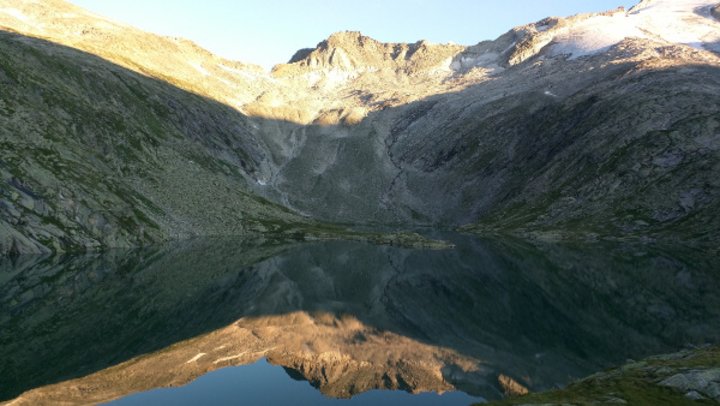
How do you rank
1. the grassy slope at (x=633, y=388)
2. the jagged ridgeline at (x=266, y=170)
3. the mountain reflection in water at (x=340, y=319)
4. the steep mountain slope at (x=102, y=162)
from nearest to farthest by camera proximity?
the grassy slope at (x=633, y=388), the mountain reflection in water at (x=340, y=319), the steep mountain slope at (x=102, y=162), the jagged ridgeline at (x=266, y=170)

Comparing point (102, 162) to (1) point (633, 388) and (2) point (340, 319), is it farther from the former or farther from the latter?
(1) point (633, 388)

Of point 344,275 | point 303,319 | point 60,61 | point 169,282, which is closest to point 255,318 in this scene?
point 303,319

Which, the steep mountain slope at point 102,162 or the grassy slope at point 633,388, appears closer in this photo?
the grassy slope at point 633,388

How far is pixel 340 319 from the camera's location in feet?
184

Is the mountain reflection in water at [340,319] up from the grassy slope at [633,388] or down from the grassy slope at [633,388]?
down

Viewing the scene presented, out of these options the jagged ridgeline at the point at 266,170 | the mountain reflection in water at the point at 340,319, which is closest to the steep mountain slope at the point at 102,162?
the jagged ridgeline at the point at 266,170

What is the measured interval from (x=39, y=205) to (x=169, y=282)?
40.4 metres

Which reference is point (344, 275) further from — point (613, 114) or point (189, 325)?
point (613, 114)

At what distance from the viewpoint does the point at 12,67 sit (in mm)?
120375

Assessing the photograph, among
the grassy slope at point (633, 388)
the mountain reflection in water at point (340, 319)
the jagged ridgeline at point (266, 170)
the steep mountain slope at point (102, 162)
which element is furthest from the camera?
the jagged ridgeline at point (266, 170)

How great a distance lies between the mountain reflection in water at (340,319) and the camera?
36500mm

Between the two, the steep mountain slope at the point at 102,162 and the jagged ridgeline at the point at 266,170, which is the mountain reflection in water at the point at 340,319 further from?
the jagged ridgeline at the point at 266,170

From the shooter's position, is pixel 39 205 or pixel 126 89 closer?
pixel 39 205

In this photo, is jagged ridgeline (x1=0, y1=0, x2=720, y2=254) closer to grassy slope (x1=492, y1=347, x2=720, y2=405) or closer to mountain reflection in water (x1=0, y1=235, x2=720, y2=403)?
mountain reflection in water (x1=0, y1=235, x2=720, y2=403)
